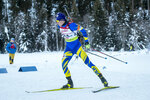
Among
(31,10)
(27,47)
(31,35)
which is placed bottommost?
(27,47)

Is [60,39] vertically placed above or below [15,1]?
below

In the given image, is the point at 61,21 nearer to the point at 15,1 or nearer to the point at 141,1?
the point at 15,1

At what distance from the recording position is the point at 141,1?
5275 centimetres

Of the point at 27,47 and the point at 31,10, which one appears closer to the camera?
the point at 27,47

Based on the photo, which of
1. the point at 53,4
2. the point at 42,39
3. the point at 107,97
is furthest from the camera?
the point at 53,4

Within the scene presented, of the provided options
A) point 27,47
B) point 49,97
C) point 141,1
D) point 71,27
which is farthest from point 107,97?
point 141,1

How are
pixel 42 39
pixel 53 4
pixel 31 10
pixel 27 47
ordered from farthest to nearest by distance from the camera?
pixel 53 4 < pixel 31 10 < pixel 42 39 < pixel 27 47

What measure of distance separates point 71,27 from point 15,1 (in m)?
44.9

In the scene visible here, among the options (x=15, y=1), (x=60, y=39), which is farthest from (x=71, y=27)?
(x=15, y=1)

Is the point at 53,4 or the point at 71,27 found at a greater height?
the point at 53,4

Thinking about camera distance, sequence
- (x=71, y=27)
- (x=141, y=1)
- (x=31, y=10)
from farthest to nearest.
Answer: (x=141, y=1) < (x=31, y=10) < (x=71, y=27)

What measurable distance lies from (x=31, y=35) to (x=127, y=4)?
26098mm

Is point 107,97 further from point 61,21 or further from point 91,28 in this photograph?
point 91,28

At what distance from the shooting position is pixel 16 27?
39188 millimetres
